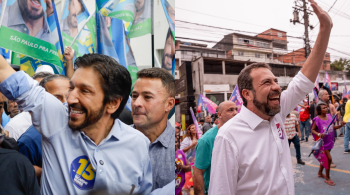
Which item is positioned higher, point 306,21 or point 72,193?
point 306,21

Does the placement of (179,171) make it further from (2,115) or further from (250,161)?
(2,115)

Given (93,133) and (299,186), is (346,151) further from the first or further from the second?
(93,133)

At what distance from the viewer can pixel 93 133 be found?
104 cm

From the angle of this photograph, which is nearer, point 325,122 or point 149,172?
point 149,172

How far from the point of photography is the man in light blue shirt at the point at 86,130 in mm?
910

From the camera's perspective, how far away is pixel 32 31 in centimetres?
102

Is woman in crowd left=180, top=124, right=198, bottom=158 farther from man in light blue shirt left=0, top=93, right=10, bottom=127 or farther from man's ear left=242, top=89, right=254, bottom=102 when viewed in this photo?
man in light blue shirt left=0, top=93, right=10, bottom=127

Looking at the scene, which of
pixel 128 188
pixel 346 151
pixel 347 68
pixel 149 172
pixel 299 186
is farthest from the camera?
pixel 347 68

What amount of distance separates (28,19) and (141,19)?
574mm

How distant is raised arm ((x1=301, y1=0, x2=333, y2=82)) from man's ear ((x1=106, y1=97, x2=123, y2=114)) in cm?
128

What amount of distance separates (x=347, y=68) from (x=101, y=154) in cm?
1518

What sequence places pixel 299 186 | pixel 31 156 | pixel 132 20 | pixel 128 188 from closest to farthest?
pixel 31 156 → pixel 128 188 → pixel 132 20 → pixel 299 186

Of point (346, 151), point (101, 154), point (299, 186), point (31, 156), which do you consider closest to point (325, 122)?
point (299, 186)

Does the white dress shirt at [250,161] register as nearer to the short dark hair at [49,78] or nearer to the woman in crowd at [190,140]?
the short dark hair at [49,78]
